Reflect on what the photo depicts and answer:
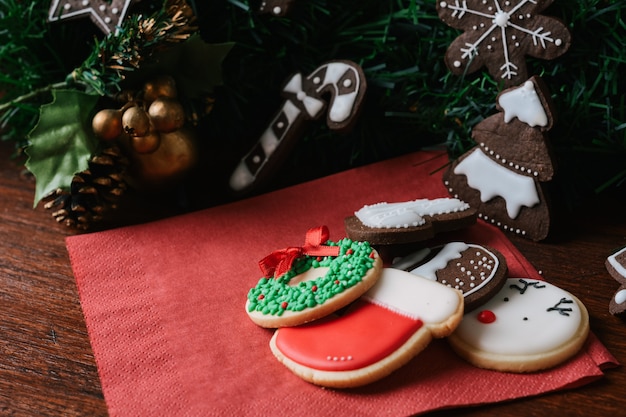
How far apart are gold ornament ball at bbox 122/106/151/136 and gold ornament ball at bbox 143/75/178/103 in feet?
0.14

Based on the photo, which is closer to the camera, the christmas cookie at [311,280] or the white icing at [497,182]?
the christmas cookie at [311,280]

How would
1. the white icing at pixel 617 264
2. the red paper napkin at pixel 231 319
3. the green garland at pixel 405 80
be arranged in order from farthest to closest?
the green garland at pixel 405 80
the white icing at pixel 617 264
the red paper napkin at pixel 231 319

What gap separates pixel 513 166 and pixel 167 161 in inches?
20.2

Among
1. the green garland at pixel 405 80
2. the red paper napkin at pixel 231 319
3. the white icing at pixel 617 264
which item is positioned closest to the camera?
the red paper napkin at pixel 231 319

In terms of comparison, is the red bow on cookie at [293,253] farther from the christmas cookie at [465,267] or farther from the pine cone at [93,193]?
the pine cone at [93,193]

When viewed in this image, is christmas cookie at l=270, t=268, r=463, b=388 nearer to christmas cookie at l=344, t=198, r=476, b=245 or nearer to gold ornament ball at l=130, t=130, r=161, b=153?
christmas cookie at l=344, t=198, r=476, b=245

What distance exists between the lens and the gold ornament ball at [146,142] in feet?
3.46

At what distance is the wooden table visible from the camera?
0.79 metres

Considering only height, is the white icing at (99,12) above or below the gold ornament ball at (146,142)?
above

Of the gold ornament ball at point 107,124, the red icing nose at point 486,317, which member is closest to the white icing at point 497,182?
the red icing nose at point 486,317

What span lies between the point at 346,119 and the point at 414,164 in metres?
0.18

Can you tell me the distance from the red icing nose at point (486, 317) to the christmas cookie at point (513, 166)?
0.23 meters

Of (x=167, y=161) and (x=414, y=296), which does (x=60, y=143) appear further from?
(x=414, y=296)

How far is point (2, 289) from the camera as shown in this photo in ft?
3.23
